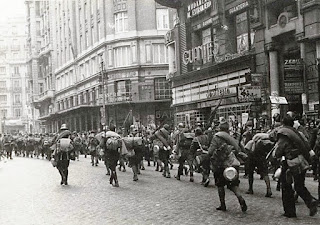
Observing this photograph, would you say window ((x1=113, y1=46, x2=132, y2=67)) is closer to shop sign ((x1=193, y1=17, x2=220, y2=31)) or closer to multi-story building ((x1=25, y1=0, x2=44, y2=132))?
shop sign ((x1=193, y1=17, x2=220, y2=31))

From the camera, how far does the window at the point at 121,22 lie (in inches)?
1971

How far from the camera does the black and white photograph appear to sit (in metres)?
10.1

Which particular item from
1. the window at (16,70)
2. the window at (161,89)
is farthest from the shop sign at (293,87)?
the window at (16,70)

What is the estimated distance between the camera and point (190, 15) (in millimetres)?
33812

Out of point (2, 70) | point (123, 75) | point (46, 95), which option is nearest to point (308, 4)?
point (123, 75)

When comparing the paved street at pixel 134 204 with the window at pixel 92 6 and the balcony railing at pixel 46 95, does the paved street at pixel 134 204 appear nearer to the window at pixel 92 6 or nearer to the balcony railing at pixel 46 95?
the window at pixel 92 6

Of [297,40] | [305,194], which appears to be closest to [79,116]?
[297,40]

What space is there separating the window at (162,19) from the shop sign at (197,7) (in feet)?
52.3

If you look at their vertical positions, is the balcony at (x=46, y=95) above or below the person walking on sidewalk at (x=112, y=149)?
above

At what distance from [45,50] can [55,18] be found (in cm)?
736

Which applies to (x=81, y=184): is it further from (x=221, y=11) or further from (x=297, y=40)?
(x=221, y=11)

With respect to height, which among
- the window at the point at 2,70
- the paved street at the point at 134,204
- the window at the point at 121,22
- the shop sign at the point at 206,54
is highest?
the window at the point at 2,70

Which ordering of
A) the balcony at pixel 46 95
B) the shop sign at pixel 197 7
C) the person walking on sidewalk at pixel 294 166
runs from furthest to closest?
1. the balcony at pixel 46 95
2. the shop sign at pixel 197 7
3. the person walking on sidewalk at pixel 294 166

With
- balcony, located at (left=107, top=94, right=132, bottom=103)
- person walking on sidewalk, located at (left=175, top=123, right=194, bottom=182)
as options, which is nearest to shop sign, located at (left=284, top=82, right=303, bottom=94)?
person walking on sidewalk, located at (left=175, top=123, right=194, bottom=182)
